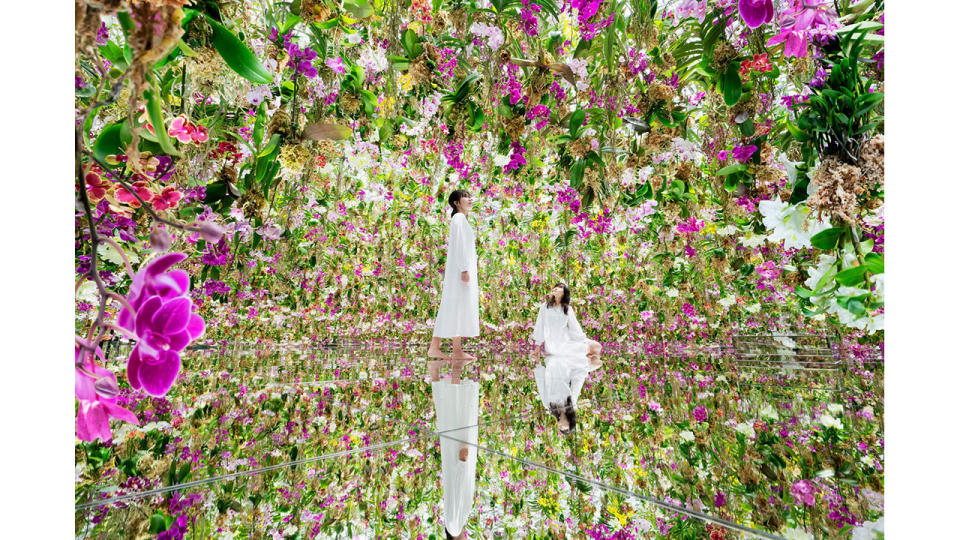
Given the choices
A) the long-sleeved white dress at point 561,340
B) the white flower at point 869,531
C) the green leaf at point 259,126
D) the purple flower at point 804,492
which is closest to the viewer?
the white flower at point 869,531

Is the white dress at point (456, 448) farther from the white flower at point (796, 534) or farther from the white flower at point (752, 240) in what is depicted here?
the white flower at point (752, 240)

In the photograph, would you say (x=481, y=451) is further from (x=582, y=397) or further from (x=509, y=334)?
(x=509, y=334)

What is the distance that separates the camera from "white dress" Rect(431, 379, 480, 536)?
644mm

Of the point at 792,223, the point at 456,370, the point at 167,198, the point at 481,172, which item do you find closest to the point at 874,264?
the point at 792,223

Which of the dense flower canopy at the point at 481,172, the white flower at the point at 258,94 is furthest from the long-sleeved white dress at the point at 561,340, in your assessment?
the white flower at the point at 258,94

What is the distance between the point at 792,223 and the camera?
0.69 m

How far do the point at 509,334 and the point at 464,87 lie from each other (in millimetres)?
2219

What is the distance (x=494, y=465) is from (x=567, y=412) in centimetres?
49

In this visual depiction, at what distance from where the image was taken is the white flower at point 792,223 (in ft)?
2.18

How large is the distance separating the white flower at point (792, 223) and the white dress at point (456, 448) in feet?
2.11

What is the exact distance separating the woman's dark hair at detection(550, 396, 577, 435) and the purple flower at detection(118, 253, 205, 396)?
87cm

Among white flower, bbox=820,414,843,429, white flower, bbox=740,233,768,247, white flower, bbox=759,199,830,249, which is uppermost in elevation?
white flower, bbox=740,233,768,247

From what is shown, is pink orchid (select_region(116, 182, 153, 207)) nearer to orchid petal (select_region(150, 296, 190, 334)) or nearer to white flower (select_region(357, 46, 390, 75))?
orchid petal (select_region(150, 296, 190, 334))

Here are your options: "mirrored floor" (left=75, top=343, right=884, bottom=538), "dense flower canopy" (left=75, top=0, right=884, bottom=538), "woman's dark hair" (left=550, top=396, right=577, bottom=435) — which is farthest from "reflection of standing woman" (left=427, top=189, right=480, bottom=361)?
"woman's dark hair" (left=550, top=396, right=577, bottom=435)
